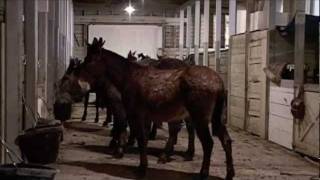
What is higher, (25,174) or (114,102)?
(114,102)

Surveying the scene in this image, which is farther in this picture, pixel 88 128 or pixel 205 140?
pixel 88 128

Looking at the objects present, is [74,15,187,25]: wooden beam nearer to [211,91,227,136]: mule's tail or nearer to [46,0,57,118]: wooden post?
[46,0,57,118]: wooden post

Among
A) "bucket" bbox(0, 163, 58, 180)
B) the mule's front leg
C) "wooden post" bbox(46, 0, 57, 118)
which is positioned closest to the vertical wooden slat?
the mule's front leg

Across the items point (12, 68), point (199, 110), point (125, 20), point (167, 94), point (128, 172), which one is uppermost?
point (125, 20)

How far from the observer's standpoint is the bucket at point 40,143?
15.8ft

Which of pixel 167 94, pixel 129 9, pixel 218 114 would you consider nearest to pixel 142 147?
pixel 167 94

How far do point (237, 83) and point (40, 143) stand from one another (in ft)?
16.4

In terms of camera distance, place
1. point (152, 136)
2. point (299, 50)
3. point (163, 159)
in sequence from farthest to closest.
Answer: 1. point (152, 136)
2. point (299, 50)
3. point (163, 159)

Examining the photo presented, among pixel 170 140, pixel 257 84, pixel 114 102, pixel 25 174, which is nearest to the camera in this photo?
pixel 25 174

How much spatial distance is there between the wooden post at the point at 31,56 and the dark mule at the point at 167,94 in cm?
94

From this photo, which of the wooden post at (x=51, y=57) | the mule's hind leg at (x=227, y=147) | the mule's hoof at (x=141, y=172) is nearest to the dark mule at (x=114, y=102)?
the mule's hoof at (x=141, y=172)

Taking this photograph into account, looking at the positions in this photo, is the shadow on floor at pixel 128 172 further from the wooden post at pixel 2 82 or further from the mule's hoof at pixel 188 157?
the wooden post at pixel 2 82

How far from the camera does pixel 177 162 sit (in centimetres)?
553

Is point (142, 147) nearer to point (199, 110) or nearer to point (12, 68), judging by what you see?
point (199, 110)
